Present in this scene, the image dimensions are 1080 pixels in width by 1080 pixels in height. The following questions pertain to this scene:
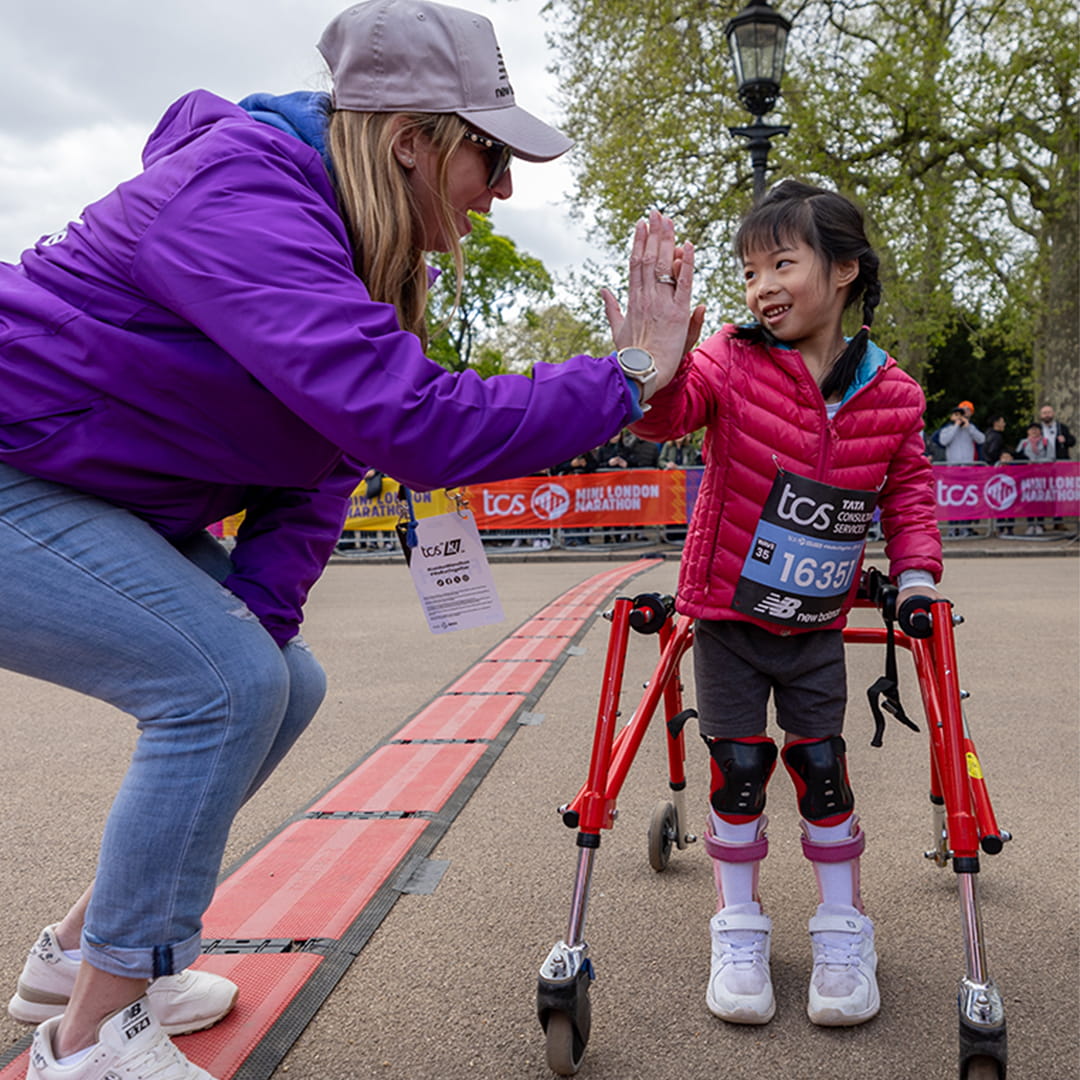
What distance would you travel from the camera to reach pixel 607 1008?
2.32 metres

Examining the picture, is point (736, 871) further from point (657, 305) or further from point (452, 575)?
point (657, 305)

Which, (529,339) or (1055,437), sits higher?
(529,339)

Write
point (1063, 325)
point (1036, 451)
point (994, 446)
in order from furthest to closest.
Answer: point (1063, 325)
point (994, 446)
point (1036, 451)

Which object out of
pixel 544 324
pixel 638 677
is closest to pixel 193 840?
pixel 638 677

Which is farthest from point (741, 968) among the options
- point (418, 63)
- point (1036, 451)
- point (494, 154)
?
point (1036, 451)

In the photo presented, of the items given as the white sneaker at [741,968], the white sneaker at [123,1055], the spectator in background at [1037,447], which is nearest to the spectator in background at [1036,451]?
the spectator in background at [1037,447]

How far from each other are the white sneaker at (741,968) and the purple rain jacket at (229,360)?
1200 millimetres

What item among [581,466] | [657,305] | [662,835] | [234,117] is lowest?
[662,835]

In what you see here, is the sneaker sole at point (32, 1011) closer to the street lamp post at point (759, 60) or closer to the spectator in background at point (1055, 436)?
the street lamp post at point (759, 60)

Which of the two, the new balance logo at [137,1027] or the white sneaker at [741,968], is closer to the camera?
the new balance logo at [137,1027]

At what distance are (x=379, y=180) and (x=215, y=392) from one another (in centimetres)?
42

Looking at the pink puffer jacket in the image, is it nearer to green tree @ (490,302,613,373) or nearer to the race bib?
the race bib

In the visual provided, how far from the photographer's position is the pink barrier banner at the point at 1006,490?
51.6ft

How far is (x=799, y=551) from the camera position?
8.02 ft
